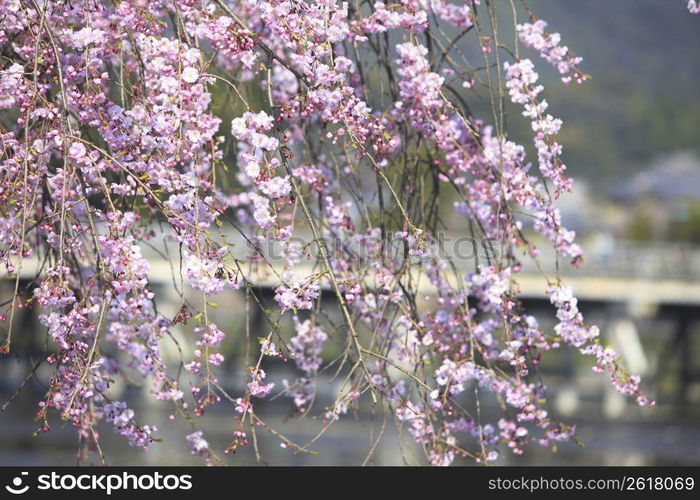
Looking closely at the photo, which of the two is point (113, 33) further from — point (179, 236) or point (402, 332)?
point (402, 332)

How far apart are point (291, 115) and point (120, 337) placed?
124 cm

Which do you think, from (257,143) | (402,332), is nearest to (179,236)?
(257,143)

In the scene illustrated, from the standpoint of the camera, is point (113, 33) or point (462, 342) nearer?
point (113, 33)
